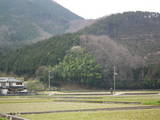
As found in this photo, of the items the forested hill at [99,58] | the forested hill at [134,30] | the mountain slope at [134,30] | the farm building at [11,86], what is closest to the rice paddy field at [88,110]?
the farm building at [11,86]

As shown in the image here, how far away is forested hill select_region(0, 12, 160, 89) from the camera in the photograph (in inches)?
3241

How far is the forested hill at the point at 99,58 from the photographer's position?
82312 millimetres

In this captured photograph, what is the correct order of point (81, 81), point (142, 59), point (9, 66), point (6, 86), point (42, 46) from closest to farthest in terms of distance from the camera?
1. point (6, 86)
2. point (81, 81)
3. point (142, 59)
4. point (9, 66)
5. point (42, 46)

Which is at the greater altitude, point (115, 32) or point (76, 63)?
point (115, 32)

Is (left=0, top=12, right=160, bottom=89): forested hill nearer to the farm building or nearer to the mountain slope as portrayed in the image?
the mountain slope

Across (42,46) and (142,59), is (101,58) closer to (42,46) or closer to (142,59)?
(142,59)

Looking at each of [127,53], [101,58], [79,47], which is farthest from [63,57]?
[127,53]

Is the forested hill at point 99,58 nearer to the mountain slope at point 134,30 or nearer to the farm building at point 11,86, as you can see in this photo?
the mountain slope at point 134,30

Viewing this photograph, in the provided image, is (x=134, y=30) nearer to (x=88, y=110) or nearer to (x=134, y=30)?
(x=134, y=30)

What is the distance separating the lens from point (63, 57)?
95.1 m

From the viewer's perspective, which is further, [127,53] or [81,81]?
[127,53]

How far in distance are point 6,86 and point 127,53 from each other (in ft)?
144

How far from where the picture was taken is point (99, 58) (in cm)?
8981

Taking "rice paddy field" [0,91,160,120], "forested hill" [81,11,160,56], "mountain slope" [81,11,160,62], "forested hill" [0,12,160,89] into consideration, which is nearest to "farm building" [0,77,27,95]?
"forested hill" [0,12,160,89]
